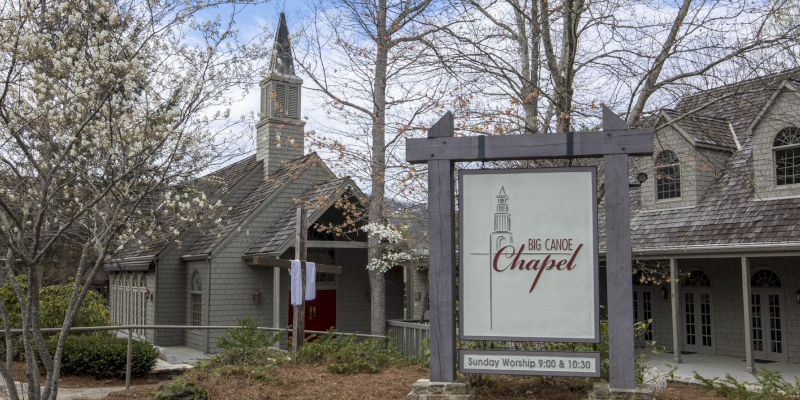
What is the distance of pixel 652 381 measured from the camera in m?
7.99

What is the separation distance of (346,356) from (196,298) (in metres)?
11.4

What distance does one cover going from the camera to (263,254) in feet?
55.7

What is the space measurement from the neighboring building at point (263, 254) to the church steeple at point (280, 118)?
3 centimetres

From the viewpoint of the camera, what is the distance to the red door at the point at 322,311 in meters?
18.3

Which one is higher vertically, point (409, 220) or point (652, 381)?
A: point (409, 220)

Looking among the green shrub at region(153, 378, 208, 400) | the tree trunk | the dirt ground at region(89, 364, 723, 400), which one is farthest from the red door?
the green shrub at region(153, 378, 208, 400)

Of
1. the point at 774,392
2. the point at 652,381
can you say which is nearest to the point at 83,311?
the point at 652,381

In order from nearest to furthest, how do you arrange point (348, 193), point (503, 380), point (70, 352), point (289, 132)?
point (503, 380) → point (70, 352) → point (348, 193) → point (289, 132)

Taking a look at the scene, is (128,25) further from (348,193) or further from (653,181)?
(653,181)

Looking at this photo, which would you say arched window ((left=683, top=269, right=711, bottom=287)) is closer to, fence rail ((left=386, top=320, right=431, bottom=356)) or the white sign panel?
fence rail ((left=386, top=320, right=431, bottom=356))

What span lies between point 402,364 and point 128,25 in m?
5.71

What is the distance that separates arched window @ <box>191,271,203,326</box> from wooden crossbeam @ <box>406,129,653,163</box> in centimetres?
1322

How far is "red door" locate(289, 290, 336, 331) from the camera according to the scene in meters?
18.3

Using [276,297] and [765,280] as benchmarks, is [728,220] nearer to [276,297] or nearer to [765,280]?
[765,280]
